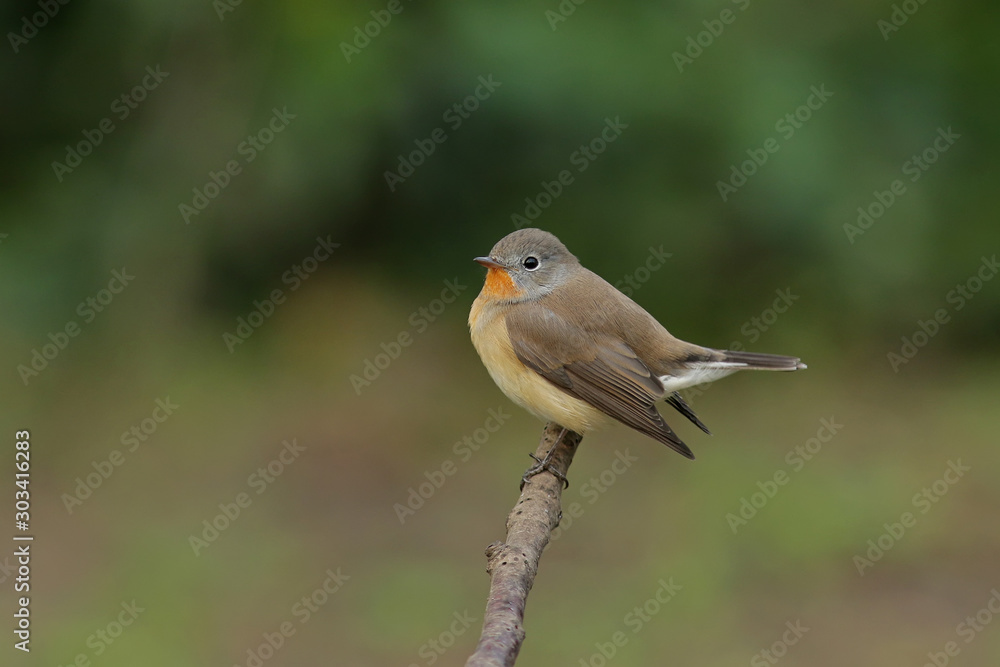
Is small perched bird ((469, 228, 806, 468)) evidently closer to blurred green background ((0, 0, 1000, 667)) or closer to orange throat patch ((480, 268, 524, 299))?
orange throat patch ((480, 268, 524, 299))

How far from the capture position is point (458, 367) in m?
10.2

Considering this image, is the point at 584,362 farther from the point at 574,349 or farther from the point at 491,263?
the point at 491,263

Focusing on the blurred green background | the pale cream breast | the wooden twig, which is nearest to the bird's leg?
the wooden twig

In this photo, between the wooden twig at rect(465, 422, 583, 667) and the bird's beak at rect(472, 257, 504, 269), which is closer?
the wooden twig at rect(465, 422, 583, 667)

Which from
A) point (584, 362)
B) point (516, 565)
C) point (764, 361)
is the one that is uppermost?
point (764, 361)

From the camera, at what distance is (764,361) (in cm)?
528

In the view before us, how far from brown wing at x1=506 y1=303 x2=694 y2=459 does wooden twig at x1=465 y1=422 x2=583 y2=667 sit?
39cm

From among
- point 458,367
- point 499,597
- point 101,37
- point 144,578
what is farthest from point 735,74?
point 499,597

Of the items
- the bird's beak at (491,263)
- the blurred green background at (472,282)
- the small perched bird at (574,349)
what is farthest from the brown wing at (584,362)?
the blurred green background at (472,282)

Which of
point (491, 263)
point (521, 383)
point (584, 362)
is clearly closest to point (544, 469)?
point (521, 383)

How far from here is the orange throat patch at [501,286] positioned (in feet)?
18.1

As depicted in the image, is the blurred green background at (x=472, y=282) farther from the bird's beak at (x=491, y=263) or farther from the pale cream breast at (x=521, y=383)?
the bird's beak at (x=491, y=263)

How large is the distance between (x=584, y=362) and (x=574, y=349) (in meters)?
0.08

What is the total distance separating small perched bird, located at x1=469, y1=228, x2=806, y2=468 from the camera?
525cm
